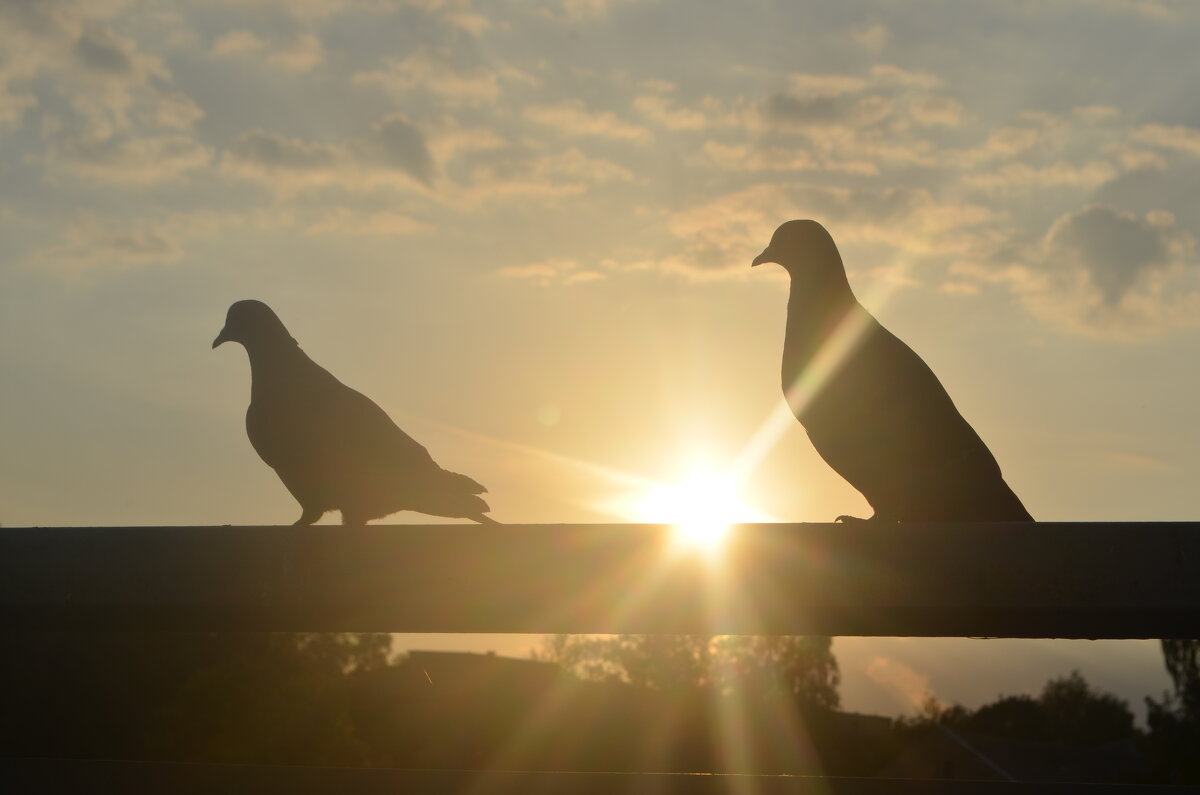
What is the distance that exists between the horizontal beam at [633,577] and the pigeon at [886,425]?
3013mm

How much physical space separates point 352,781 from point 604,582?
0.76 meters

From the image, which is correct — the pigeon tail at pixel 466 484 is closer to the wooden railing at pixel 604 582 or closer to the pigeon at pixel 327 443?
the pigeon at pixel 327 443

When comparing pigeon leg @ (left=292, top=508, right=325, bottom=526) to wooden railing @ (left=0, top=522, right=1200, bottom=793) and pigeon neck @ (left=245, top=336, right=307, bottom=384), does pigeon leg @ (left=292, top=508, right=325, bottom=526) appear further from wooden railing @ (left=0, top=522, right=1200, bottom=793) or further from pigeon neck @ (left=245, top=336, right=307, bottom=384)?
wooden railing @ (left=0, top=522, right=1200, bottom=793)

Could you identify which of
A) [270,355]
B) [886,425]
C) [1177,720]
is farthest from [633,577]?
[1177,720]

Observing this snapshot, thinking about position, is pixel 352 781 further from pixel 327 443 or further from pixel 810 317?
pixel 327 443

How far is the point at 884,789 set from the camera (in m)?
2.53

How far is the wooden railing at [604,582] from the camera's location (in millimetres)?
2449

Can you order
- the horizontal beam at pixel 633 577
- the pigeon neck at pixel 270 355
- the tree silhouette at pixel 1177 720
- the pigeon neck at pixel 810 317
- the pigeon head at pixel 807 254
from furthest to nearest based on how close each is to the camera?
the tree silhouette at pixel 1177 720 → the pigeon neck at pixel 270 355 → the pigeon head at pixel 807 254 → the pigeon neck at pixel 810 317 → the horizontal beam at pixel 633 577

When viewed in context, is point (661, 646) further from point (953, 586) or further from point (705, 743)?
point (953, 586)

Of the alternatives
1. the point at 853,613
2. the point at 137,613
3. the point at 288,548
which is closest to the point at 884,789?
the point at 853,613

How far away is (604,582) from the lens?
2.52m

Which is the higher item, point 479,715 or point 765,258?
point 479,715

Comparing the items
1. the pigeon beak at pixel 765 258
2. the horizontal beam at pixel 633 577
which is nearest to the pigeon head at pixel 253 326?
the pigeon beak at pixel 765 258

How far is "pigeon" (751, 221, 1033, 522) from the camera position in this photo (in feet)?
19.2
